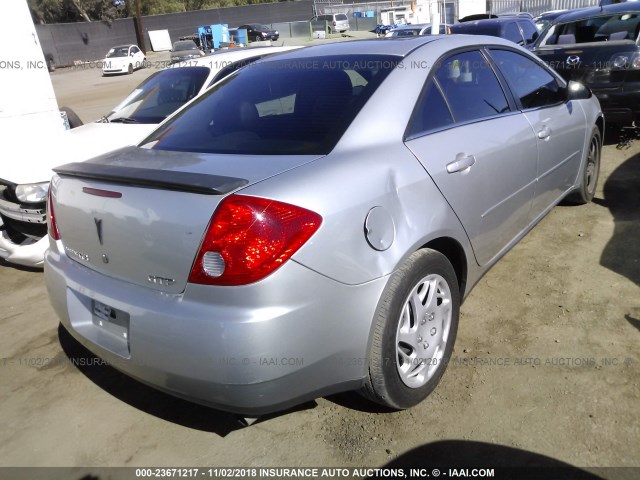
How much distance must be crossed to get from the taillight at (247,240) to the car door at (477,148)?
2.48ft

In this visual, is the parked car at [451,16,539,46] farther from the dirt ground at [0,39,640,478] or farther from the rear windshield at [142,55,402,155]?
the rear windshield at [142,55,402,155]

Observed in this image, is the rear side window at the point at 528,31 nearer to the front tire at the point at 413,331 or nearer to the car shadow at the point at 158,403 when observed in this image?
the front tire at the point at 413,331

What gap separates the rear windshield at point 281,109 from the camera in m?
2.30

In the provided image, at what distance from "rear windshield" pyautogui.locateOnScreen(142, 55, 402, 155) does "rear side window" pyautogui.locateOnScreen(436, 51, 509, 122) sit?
1.28ft

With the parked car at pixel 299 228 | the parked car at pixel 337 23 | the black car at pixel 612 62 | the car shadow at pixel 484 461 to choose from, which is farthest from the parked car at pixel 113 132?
the parked car at pixel 337 23

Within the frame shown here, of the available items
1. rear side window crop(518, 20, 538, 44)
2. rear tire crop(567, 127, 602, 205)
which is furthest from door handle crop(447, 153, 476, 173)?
rear side window crop(518, 20, 538, 44)

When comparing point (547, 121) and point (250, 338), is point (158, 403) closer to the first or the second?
point (250, 338)

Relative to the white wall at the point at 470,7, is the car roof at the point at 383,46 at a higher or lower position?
lower

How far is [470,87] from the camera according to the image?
2957 mm

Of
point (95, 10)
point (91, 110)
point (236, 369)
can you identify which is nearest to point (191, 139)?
point (236, 369)

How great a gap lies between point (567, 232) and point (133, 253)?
354 cm

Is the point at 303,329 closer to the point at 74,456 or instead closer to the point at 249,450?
the point at 249,450

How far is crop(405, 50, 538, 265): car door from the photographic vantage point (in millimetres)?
2467

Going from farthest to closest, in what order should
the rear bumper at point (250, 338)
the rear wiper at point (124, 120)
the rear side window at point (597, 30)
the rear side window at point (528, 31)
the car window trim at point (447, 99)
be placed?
the rear side window at point (528, 31) → the rear side window at point (597, 30) → the rear wiper at point (124, 120) → the car window trim at point (447, 99) → the rear bumper at point (250, 338)
